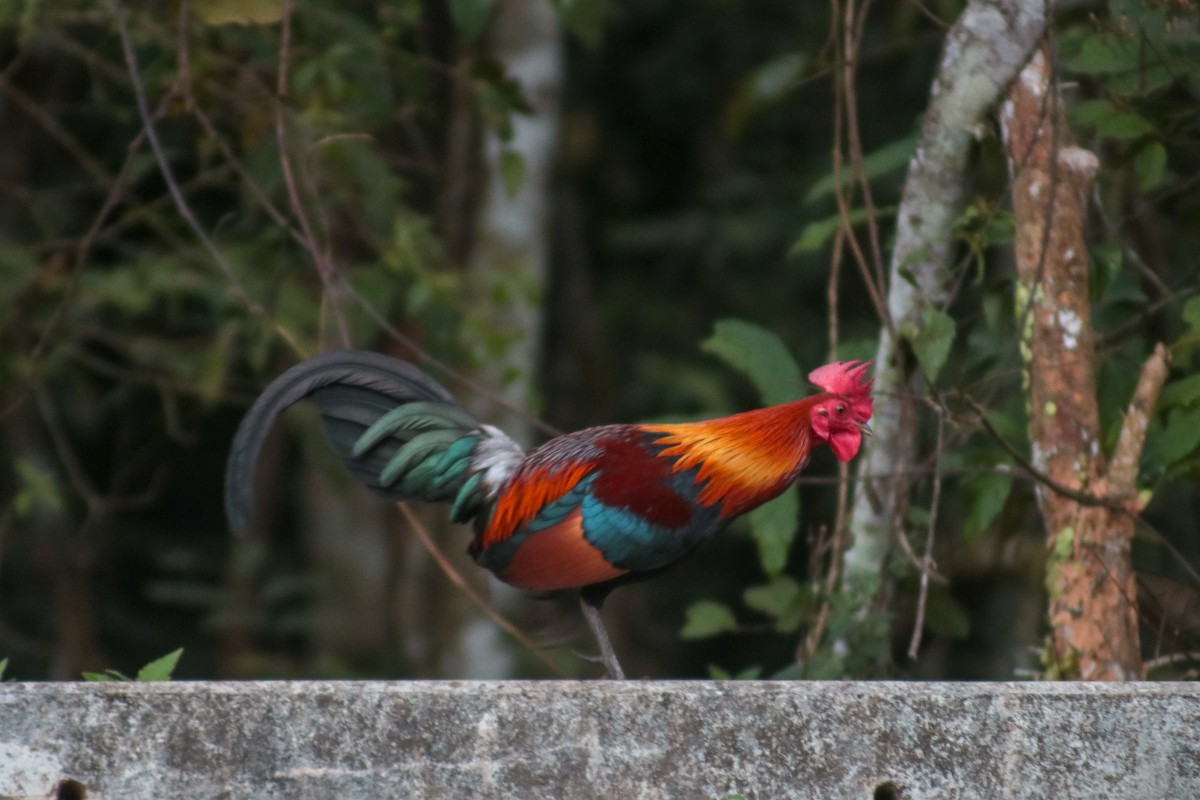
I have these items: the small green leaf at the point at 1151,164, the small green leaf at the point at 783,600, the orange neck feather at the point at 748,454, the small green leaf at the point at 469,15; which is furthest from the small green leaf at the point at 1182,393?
the small green leaf at the point at 469,15

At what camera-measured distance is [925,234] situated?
3992 mm

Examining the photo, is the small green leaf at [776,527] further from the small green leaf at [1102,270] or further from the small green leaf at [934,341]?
the small green leaf at [1102,270]

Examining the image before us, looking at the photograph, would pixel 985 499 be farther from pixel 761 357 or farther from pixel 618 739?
pixel 618 739

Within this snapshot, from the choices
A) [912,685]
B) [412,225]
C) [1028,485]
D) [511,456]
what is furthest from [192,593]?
[912,685]

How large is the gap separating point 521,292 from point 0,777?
389cm

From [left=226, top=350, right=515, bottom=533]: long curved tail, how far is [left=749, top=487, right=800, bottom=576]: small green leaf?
0.83 metres

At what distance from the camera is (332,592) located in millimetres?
7840

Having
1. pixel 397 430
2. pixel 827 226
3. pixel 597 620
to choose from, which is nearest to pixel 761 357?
pixel 827 226

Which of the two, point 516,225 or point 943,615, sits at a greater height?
point 516,225

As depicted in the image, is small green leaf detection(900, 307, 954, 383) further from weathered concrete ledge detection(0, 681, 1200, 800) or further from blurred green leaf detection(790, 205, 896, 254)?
weathered concrete ledge detection(0, 681, 1200, 800)

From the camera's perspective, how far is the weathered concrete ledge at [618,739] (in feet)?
8.27

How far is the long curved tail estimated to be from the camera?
3.66 m

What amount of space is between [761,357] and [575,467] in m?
0.85

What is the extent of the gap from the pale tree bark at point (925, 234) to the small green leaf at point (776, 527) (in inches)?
7.4
